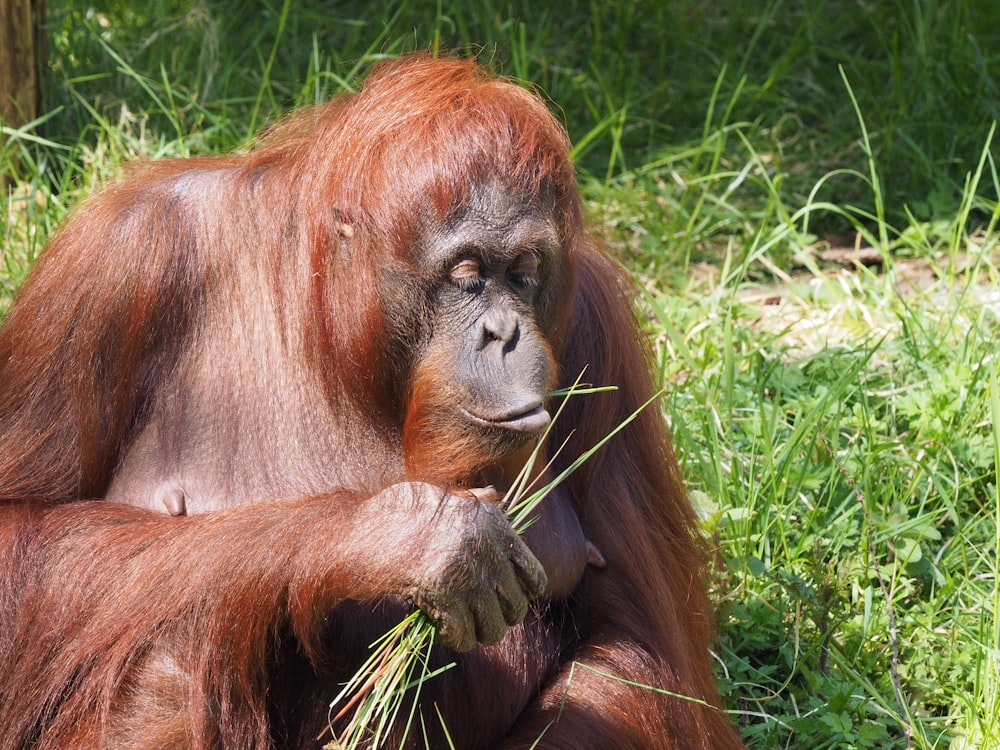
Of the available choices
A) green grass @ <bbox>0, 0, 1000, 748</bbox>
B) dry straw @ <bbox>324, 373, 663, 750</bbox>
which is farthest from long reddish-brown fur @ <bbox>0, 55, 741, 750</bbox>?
green grass @ <bbox>0, 0, 1000, 748</bbox>

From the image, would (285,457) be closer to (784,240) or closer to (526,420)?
(526,420)

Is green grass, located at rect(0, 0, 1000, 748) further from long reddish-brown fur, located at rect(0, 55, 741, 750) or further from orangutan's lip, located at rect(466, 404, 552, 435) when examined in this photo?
orangutan's lip, located at rect(466, 404, 552, 435)

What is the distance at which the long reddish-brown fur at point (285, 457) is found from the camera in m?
2.51

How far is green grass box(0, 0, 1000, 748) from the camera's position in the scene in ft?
11.4

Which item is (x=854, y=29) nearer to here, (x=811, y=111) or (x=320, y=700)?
(x=811, y=111)

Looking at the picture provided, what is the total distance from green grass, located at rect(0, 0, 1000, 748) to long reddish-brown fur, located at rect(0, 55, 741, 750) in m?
0.51

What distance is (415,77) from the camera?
2721 mm

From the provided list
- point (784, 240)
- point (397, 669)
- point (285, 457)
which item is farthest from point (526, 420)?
point (784, 240)

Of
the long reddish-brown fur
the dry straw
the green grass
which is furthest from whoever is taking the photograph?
the green grass

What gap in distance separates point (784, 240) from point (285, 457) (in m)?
2.88

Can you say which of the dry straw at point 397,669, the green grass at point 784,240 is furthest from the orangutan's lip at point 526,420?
the green grass at point 784,240

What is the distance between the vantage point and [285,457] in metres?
2.75

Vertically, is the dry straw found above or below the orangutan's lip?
below

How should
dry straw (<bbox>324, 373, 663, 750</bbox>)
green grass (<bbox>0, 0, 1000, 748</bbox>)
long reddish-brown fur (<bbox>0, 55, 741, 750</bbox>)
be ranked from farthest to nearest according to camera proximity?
green grass (<bbox>0, 0, 1000, 748</bbox>) < long reddish-brown fur (<bbox>0, 55, 741, 750</bbox>) < dry straw (<bbox>324, 373, 663, 750</bbox>)
